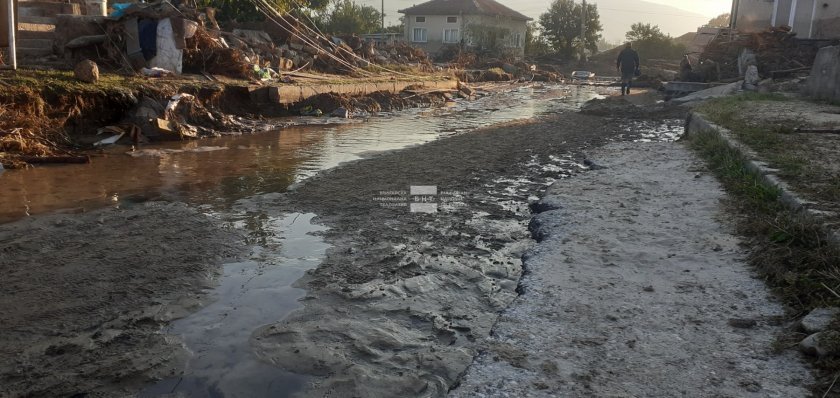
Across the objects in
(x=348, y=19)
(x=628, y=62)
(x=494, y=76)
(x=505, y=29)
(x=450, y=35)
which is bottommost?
(x=494, y=76)

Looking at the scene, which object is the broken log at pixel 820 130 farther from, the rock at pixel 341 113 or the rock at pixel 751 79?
the rock at pixel 341 113

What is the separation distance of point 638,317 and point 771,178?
110 inches

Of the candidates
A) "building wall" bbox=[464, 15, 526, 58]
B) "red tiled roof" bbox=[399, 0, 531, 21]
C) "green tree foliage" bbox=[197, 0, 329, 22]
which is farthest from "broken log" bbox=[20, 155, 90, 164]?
"red tiled roof" bbox=[399, 0, 531, 21]

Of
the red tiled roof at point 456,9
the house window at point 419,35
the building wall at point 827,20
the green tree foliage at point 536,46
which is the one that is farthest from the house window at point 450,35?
the building wall at point 827,20

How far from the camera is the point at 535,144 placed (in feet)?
31.3

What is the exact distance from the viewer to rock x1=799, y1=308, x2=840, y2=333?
2.65 metres

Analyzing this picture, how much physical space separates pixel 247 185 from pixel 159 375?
4072 millimetres

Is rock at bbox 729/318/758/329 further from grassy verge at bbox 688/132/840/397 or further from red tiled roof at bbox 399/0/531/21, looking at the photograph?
red tiled roof at bbox 399/0/531/21

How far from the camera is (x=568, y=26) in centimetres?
4794

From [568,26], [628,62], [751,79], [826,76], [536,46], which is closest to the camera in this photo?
[826,76]

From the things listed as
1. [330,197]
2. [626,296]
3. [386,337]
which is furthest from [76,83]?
[626,296]

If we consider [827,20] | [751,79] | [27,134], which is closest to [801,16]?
[827,20]

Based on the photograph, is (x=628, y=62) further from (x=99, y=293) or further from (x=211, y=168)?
(x=99, y=293)

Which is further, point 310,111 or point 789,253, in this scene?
point 310,111
